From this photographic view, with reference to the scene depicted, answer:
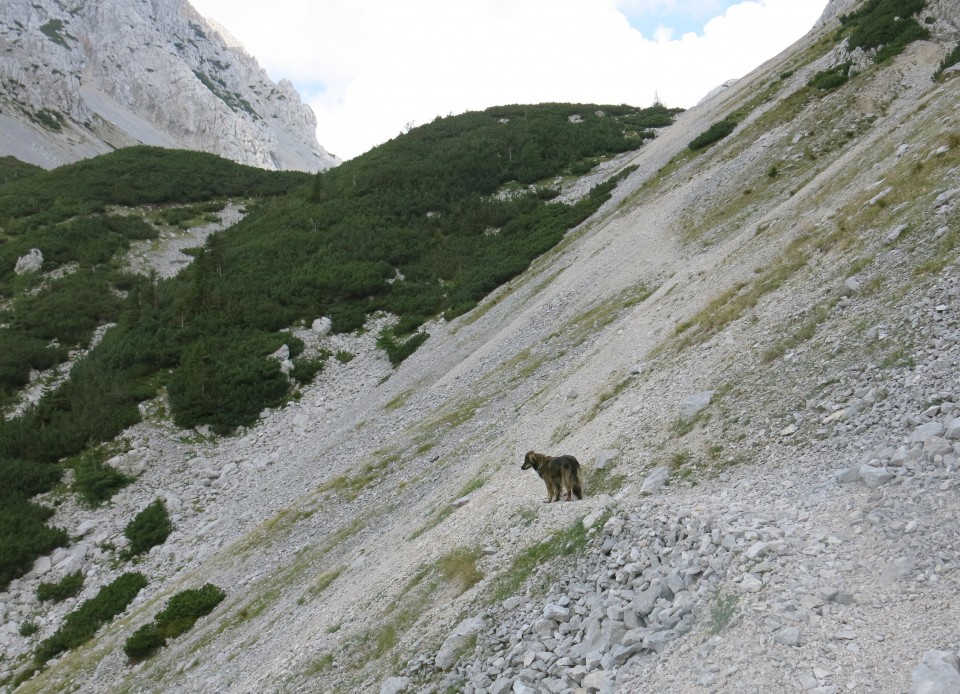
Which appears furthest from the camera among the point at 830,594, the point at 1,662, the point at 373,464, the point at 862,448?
the point at 373,464

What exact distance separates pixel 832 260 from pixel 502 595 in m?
10.2

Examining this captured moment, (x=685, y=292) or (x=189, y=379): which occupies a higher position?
(x=189, y=379)

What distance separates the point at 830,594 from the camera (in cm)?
589

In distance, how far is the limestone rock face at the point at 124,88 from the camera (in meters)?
114

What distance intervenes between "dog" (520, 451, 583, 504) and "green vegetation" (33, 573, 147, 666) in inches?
648

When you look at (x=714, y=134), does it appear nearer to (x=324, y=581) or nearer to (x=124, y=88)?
(x=324, y=581)

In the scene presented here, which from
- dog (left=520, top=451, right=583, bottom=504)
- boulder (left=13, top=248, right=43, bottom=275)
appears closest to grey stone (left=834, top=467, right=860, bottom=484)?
dog (left=520, top=451, right=583, bottom=504)

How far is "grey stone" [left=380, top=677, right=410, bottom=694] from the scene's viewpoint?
28.7 feet

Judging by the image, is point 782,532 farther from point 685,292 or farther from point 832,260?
point 685,292

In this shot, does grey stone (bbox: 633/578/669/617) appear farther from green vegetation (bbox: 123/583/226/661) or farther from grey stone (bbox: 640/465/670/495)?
green vegetation (bbox: 123/583/226/661)

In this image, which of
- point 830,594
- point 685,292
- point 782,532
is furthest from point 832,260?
point 830,594

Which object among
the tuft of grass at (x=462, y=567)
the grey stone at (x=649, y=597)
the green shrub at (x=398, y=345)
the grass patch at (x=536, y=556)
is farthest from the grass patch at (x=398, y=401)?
the grey stone at (x=649, y=597)

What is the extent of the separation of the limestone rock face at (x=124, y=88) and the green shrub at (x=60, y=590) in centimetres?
10906

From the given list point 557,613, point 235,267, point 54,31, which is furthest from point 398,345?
point 54,31
